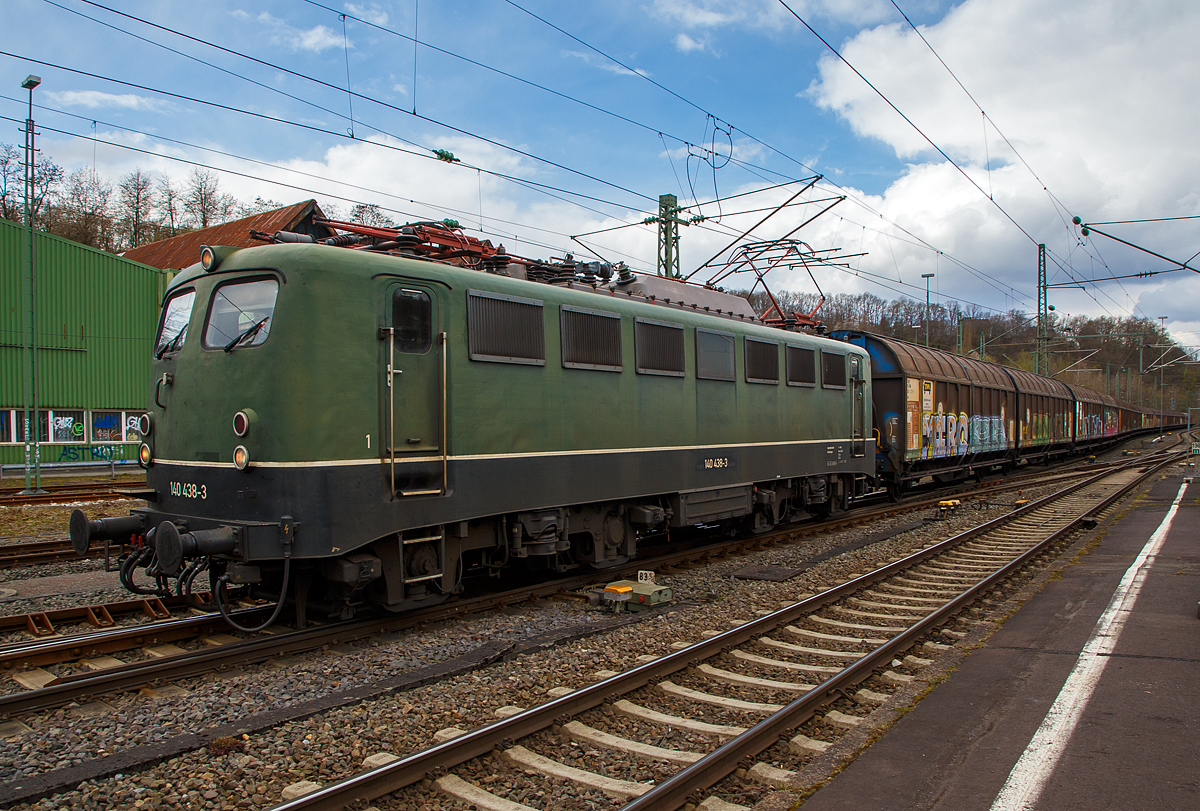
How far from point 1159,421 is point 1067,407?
54.1 metres

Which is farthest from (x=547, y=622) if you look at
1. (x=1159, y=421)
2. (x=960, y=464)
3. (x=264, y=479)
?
(x=1159, y=421)

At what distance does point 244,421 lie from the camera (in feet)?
21.1

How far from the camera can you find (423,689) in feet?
19.0

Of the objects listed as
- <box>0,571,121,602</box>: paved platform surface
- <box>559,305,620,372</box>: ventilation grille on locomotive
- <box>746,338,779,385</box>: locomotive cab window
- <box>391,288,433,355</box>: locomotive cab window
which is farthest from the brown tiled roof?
<box>391,288,433,355</box>: locomotive cab window

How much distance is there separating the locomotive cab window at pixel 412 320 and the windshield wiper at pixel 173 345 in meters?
2.02

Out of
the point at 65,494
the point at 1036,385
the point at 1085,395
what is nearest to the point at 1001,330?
the point at 1085,395

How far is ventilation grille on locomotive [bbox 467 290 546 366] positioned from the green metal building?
2482 centimetres

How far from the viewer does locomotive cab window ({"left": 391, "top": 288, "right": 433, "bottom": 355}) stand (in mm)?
7137

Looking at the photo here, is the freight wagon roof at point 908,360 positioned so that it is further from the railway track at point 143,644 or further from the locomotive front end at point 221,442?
the locomotive front end at point 221,442

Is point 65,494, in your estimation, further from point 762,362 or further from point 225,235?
point 762,362

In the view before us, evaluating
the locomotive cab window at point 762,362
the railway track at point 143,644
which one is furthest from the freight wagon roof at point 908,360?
the railway track at point 143,644

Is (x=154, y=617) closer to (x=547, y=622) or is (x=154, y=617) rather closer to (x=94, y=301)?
(x=547, y=622)

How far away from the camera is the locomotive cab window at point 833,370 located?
14156 mm

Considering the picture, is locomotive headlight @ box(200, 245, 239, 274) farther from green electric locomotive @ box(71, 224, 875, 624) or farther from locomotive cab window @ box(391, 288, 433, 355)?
locomotive cab window @ box(391, 288, 433, 355)
